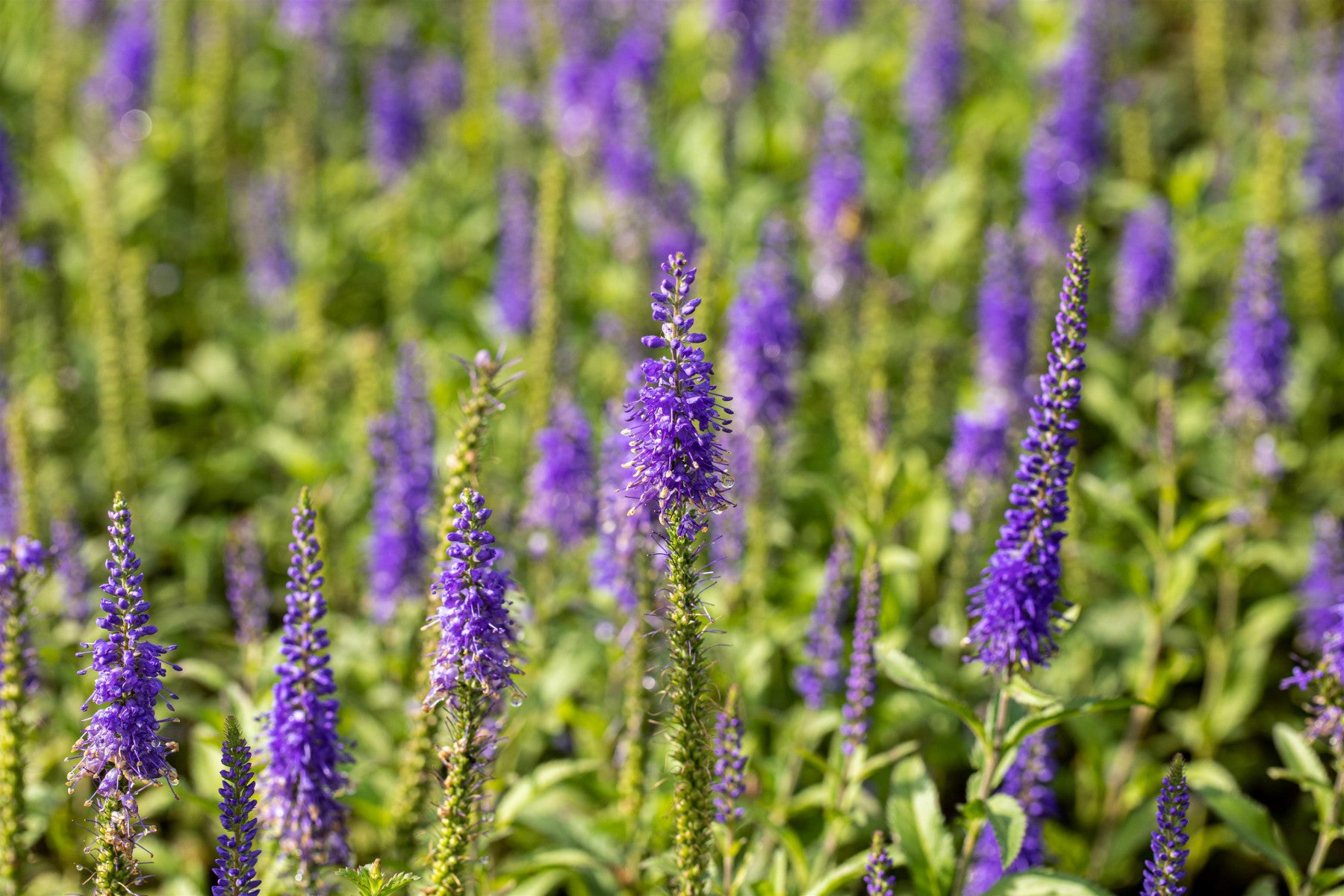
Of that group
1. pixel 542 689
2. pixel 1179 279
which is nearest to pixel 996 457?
pixel 542 689

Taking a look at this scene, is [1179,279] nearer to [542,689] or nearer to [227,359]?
[542,689]

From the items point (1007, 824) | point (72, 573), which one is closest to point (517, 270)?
point (72, 573)

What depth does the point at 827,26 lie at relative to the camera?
1243 centimetres

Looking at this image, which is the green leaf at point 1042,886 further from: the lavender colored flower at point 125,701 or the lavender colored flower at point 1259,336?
the lavender colored flower at point 1259,336

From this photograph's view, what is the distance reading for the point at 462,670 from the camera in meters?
3.75

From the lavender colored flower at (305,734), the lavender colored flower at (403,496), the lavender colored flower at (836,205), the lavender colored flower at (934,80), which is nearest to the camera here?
the lavender colored flower at (305,734)

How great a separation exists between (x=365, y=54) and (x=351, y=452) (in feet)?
22.8

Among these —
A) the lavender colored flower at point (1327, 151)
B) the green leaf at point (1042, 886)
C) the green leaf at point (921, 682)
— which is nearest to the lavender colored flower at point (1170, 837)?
the green leaf at point (1042, 886)

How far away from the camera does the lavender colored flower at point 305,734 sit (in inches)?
144

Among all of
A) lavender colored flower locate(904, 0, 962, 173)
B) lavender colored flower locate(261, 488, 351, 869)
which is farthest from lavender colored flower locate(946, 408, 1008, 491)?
lavender colored flower locate(261, 488, 351, 869)

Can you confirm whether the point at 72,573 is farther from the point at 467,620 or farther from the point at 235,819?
the point at 467,620

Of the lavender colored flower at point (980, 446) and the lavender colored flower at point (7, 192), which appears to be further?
the lavender colored flower at point (7, 192)

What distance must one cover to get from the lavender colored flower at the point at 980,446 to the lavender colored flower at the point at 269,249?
4986 mm

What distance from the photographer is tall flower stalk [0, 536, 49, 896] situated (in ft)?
13.9
